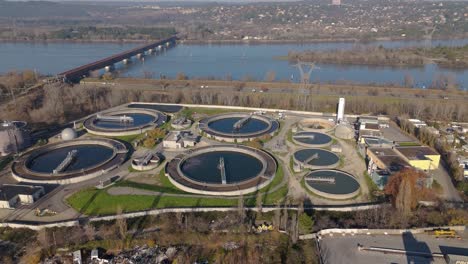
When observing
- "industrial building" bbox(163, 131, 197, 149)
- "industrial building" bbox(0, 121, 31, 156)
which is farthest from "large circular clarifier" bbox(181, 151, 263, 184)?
"industrial building" bbox(0, 121, 31, 156)

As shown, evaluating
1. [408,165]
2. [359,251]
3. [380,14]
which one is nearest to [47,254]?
[359,251]

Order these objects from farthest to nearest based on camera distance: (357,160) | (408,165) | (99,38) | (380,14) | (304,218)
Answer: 1. (380,14)
2. (99,38)
3. (357,160)
4. (408,165)
5. (304,218)

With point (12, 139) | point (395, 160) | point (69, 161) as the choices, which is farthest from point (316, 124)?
point (12, 139)

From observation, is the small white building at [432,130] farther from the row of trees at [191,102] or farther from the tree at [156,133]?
the tree at [156,133]

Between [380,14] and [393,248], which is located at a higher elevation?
[380,14]

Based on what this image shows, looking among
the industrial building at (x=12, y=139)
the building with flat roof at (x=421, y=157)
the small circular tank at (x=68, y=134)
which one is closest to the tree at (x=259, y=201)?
the building with flat roof at (x=421, y=157)

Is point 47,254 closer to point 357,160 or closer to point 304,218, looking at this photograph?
point 304,218
